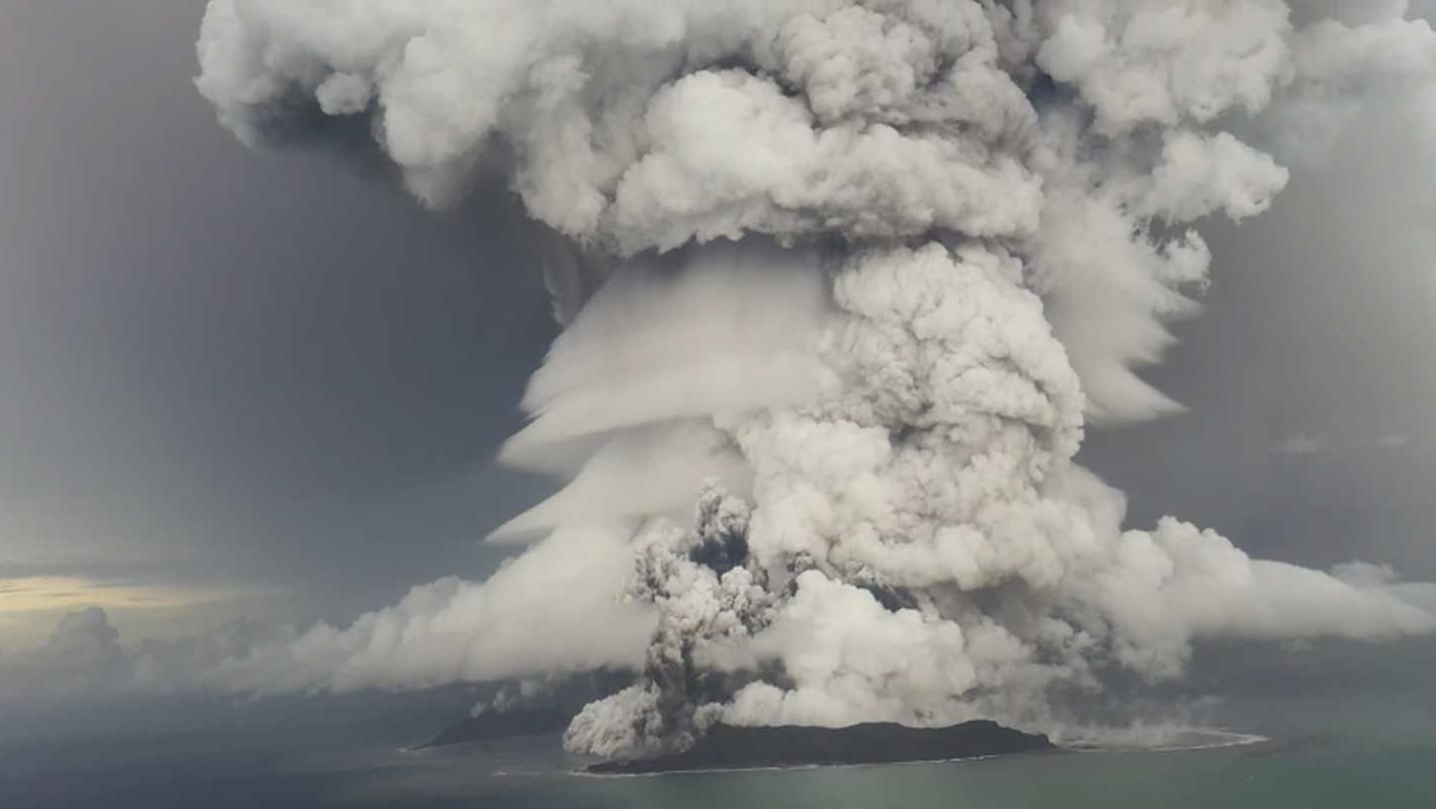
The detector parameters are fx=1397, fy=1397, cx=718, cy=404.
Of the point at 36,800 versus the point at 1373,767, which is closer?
the point at 1373,767

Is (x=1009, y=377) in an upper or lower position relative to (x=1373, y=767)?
upper

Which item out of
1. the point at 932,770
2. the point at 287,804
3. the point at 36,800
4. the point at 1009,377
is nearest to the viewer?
the point at 1009,377

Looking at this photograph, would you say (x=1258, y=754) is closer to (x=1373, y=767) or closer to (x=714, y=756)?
(x=1373, y=767)

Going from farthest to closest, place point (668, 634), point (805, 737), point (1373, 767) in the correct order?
point (1373, 767), point (805, 737), point (668, 634)

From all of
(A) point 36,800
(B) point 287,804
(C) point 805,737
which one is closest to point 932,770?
(C) point 805,737

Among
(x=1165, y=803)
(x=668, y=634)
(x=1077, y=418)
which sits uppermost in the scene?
(x=1077, y=418)

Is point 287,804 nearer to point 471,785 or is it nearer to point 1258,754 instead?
point 471,785
